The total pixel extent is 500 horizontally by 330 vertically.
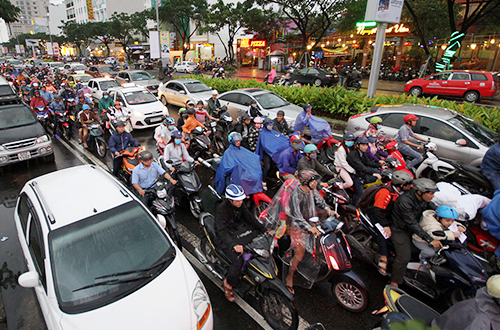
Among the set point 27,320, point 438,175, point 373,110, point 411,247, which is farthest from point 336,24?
point 27,320

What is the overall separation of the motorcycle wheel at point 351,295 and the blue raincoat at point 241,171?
225 centimetres

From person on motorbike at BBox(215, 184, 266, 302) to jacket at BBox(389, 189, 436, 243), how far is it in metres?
1.80

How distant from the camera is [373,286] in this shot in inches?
172

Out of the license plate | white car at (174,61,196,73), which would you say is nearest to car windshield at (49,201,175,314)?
the license plate

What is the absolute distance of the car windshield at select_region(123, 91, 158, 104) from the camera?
39.8ft

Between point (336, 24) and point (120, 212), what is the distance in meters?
35.6

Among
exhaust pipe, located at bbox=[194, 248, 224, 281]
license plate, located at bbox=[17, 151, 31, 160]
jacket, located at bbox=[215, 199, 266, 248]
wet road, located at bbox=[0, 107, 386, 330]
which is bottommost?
wet road, located at bbox=[0, 107, 386, 330]

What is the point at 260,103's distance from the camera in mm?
11023

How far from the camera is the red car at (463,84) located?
15.7m

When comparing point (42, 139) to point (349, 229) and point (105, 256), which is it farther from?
point (349, 229)

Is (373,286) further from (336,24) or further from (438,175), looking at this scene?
(336,24)

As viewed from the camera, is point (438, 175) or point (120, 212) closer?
point (120, 212)

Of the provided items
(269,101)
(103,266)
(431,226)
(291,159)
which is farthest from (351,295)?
(269,101)

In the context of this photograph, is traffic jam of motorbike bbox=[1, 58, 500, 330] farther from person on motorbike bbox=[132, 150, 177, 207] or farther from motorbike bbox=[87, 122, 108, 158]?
motorbike bbox=[87, 122, 108, 158]
